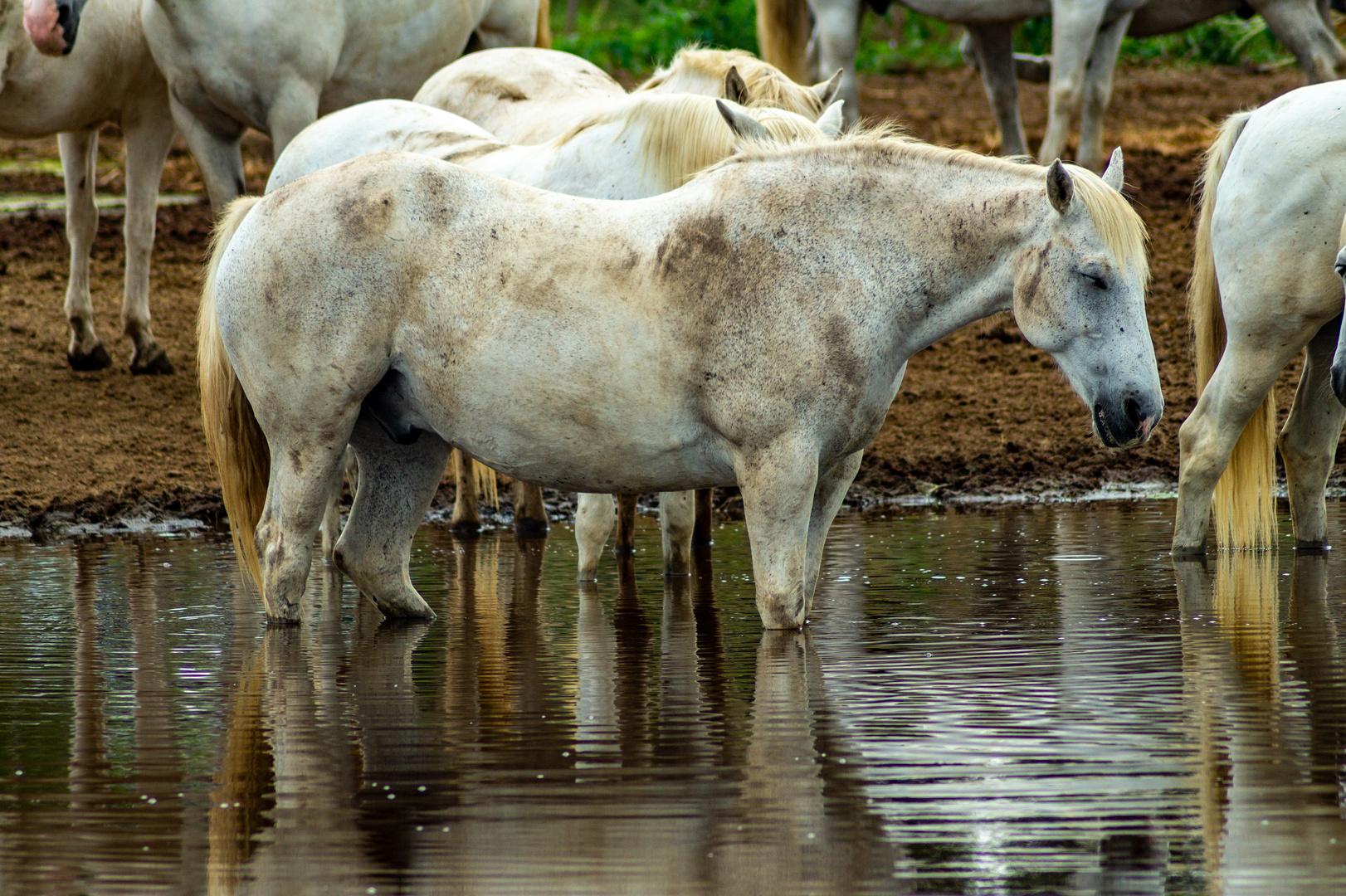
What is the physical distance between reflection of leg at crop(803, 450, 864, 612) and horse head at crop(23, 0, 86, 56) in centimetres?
461

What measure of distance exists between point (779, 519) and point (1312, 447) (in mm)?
2445

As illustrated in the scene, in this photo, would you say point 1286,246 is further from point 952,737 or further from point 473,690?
point 473,690

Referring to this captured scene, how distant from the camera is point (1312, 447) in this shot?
6.05 meters

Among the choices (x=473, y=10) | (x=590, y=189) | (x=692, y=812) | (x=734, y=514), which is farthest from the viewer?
(x=473, y=10)

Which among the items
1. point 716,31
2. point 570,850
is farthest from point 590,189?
point 716,31

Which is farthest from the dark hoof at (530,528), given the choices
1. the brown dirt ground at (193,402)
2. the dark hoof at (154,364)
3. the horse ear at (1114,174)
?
the dark hoof at (154,364)

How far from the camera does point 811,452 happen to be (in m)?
4.51

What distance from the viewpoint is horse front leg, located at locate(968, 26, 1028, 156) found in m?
12.2

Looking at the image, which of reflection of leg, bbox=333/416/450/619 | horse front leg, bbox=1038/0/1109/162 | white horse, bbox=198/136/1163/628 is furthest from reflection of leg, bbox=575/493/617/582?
horse front leg, bbox=1038/0/1109/162

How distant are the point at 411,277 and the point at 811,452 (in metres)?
1.16

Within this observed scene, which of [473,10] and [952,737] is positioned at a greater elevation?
[473,10]

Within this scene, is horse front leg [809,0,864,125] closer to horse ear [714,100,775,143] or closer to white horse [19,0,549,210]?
white horse [19,0,549,210]

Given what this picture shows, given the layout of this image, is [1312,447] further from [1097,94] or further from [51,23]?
[1097,94]

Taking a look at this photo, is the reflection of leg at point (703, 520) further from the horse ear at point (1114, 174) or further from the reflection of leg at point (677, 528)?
the horse ear at point (1114, 174)
